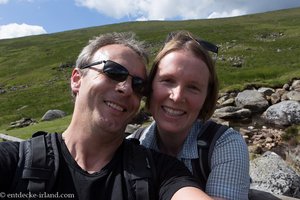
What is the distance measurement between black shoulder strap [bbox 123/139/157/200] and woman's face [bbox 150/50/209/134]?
66 cm

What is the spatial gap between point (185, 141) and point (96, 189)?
128 cm

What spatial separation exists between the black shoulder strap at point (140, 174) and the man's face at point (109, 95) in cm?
42

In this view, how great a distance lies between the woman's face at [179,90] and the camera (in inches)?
178

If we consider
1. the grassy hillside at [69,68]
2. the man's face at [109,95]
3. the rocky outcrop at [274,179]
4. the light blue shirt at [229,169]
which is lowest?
the grassy hillside at [69,68]

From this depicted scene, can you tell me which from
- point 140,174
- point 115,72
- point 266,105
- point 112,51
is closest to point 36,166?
point 140,174

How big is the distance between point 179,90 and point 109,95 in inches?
31.0

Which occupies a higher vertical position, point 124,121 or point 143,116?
point 124,121

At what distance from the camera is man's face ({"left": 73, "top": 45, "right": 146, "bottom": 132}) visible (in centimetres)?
431

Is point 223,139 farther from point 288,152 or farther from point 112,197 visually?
point 288,152

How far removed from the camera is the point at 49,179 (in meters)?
3.79

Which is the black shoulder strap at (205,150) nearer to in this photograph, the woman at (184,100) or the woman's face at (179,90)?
the woman at (184,100)

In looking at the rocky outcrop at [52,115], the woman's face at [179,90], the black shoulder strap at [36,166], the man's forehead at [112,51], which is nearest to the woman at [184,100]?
the woman's face at [179,90]

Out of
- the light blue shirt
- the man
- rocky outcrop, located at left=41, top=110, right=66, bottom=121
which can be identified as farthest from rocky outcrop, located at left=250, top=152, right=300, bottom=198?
rocky outcrop, located at left=41, top=110, right=66, bottom=121

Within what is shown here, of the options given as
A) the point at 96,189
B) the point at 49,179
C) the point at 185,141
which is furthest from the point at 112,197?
the point at 185,141
